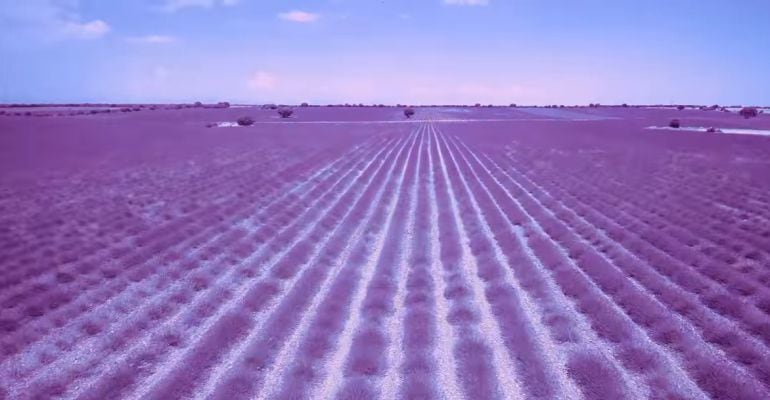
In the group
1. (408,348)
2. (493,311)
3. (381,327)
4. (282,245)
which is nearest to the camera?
(408,348)

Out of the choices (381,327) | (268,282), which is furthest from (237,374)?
(268,282)

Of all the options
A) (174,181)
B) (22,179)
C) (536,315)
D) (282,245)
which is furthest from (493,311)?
(22,179)

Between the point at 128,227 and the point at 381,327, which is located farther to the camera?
the point at 128,227

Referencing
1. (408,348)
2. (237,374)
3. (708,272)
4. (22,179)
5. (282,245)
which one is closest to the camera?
(237,374)

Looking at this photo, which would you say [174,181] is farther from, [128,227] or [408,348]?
[408,348]

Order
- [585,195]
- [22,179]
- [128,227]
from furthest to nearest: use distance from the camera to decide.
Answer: [22,179] < [585,195] < [128,227]

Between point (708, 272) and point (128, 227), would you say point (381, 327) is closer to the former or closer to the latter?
point (708, 272)
